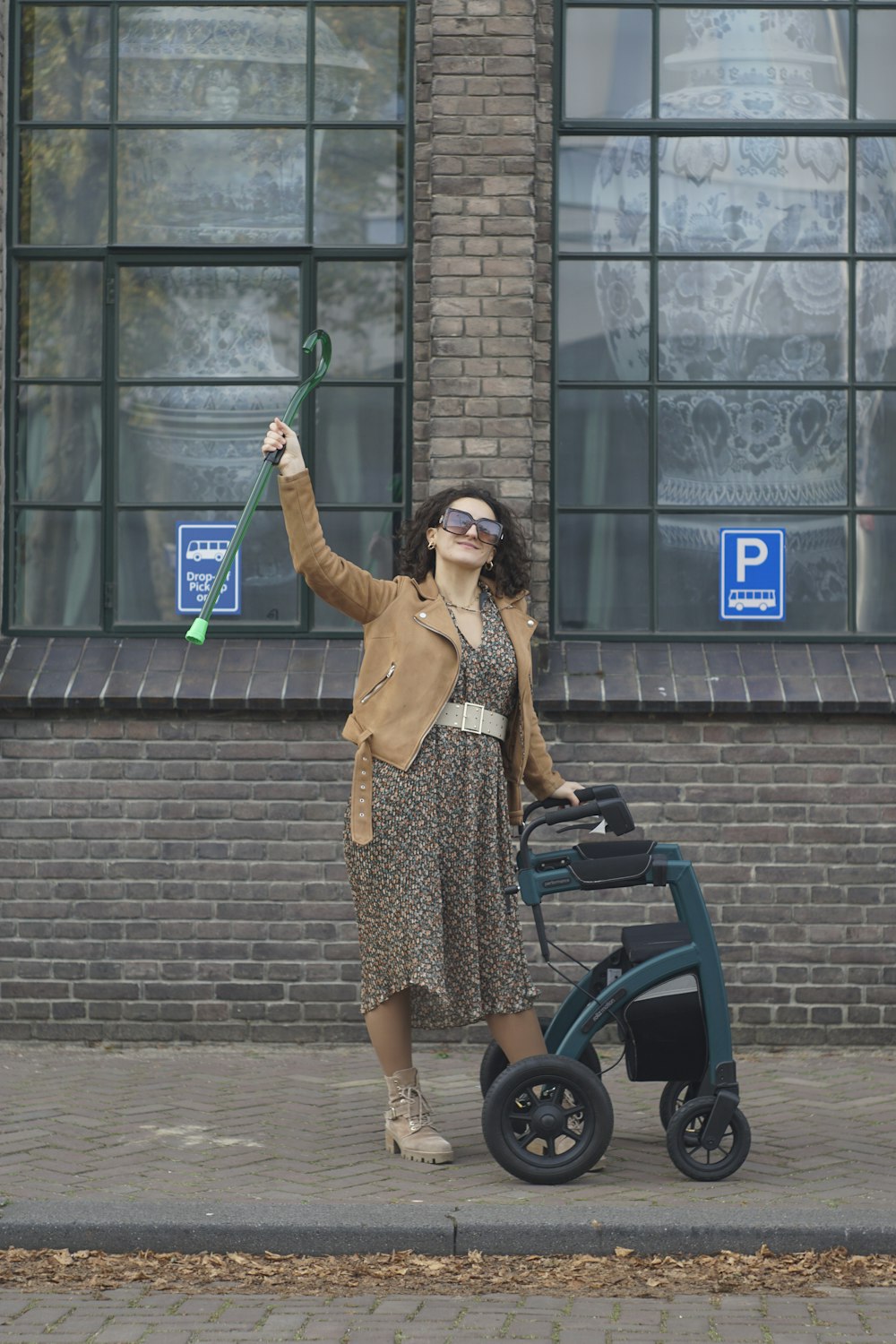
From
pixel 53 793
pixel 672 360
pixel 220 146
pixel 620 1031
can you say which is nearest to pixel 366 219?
pixel 220 146

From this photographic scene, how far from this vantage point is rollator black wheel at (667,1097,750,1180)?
5195 mm

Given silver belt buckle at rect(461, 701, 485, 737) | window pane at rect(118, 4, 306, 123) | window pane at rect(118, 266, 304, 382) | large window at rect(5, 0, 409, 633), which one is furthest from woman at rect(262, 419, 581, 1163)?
window pane at rect(118, 4, 306, 123)

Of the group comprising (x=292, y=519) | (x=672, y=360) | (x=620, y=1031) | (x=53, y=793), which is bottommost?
(x=620, y=1031)

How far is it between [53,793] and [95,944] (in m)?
0.65

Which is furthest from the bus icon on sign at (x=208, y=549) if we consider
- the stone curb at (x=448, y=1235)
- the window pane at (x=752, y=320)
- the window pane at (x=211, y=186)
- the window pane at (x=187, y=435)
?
the stone curb at (x=448, y=1235)

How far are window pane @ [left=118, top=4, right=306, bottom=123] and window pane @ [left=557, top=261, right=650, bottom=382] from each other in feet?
4.62

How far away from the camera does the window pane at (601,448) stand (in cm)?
772

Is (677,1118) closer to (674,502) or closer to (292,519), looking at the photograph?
(292,519)

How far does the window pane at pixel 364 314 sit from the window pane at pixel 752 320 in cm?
114

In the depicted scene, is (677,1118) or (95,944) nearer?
(677,1118)

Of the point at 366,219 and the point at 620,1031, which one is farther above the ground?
the point at 366,219

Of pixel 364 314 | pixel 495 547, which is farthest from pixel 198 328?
pixel 495 547

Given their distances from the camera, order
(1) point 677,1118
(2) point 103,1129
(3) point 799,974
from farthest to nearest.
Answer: (3) point 799,974, (2) point 103,1129, (1) point 677,1118

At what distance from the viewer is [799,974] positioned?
739 centimetres
